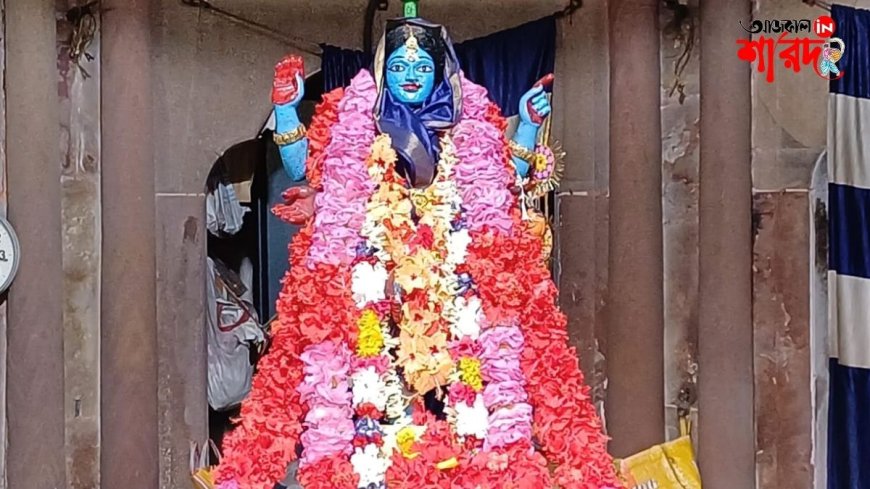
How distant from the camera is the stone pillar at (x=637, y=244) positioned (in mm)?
3969

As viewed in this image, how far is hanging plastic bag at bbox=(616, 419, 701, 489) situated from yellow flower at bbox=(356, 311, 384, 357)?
1.38m

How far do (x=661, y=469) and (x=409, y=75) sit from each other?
1988 millimetres

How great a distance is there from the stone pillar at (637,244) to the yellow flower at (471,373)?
1255mm

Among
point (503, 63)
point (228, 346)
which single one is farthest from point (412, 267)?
point (228, 346)

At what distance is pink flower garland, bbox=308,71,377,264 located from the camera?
296 cm

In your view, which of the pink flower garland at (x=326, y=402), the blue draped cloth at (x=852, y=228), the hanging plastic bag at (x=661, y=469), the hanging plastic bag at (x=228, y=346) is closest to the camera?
the pink flower garland at (x=326, y=402)

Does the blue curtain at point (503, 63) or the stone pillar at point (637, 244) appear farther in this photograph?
the blue curtain at point (503, 63)

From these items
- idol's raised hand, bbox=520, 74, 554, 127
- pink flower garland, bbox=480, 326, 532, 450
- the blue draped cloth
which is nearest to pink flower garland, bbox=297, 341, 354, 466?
pink flower garland, bbox=480, 326, 532, 450

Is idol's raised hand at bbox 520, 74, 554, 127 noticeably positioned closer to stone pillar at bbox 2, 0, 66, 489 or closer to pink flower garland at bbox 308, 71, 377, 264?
pink flower garland at bbox 308, 71, 377, 264

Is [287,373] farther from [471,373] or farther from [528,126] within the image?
[528,126]

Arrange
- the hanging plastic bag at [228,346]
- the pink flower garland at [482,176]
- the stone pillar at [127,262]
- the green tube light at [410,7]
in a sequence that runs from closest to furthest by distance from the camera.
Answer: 1. the pink flower garland at [482,176]
2. the green tube light at [410,7]
3. the stone pillar at [127,262]
4. the hanging plastic bag at [228,346]

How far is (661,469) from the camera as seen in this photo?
12.2ft

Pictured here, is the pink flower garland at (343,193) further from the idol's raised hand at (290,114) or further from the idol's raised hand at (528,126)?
the idol's raised hand at (528,126)

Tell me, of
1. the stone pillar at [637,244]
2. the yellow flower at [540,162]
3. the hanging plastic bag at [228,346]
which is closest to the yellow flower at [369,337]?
the yellow flower at [540,162]
